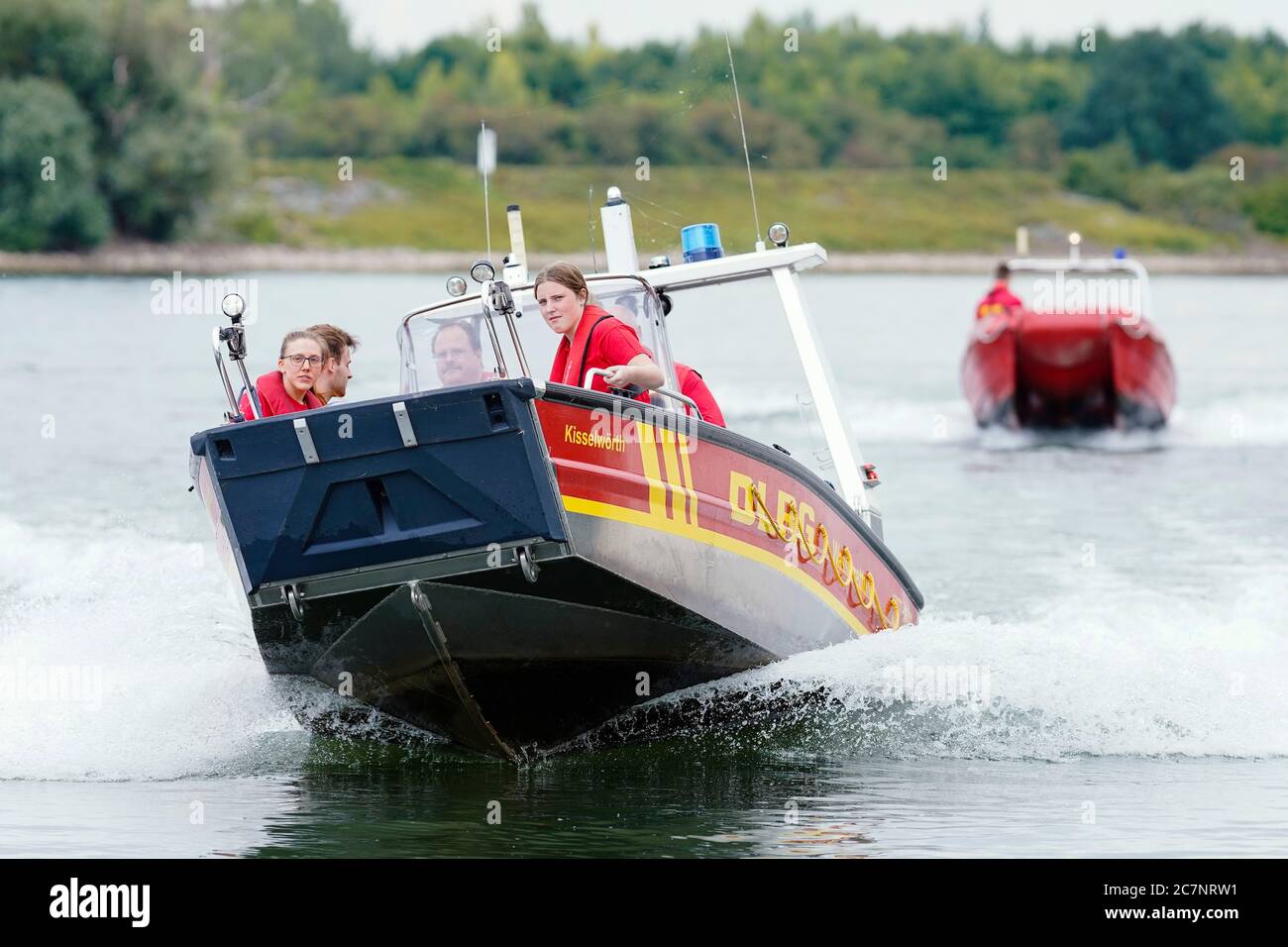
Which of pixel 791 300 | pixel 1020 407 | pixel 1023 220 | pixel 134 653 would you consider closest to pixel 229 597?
pixel 134 653

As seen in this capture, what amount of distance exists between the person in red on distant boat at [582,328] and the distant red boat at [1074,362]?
16.8 metres

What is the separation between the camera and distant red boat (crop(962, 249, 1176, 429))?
25094mm

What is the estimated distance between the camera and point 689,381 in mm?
9133

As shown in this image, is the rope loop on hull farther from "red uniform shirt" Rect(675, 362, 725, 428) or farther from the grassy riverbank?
the grassy riverbank

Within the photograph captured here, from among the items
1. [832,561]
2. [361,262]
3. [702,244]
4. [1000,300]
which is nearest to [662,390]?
[832,561]

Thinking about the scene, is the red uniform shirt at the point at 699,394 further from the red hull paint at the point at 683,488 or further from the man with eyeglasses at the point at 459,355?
the man with eyeglasses at the point at 459,355

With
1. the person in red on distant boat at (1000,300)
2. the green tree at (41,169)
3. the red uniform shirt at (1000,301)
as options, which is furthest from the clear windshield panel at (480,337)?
the green tree at (41,169)

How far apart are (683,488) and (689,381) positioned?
3.49ft

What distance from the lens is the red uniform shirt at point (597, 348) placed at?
8.15 m

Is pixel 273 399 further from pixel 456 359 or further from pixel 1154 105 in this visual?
pixel 1154 105

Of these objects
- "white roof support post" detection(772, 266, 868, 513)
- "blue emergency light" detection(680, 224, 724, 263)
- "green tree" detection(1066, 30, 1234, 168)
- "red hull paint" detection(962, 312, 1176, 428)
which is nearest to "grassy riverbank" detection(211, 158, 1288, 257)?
"green tree" detection(1066, 30, 1234, 168)

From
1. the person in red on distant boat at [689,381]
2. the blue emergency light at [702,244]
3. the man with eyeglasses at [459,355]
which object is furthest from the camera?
the blue emergency light at [702,244]
